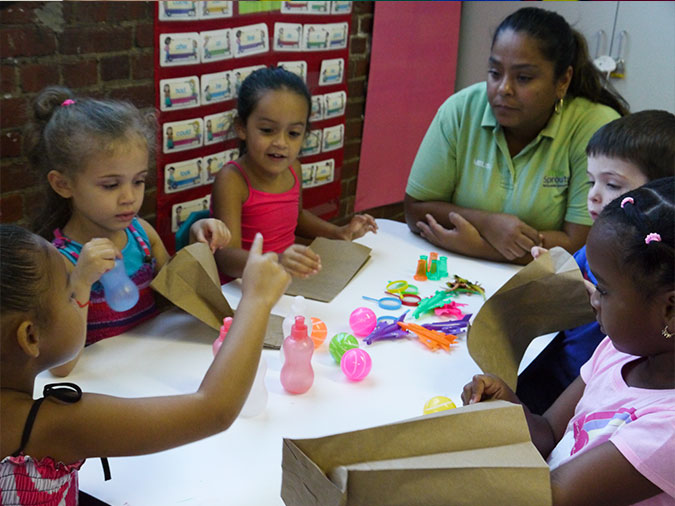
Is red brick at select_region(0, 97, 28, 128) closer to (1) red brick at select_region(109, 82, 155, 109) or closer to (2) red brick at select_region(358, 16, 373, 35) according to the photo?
(1) red brick at select_region(109, 82, 155, 109)

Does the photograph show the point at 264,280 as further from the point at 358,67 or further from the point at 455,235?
the point at 358,67

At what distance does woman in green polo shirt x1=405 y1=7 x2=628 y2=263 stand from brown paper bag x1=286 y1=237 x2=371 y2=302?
31 cm

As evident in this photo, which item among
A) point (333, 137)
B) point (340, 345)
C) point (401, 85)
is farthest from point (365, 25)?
point (340, 345)

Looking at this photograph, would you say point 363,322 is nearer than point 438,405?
No

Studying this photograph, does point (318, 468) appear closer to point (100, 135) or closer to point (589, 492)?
point (589, 492)

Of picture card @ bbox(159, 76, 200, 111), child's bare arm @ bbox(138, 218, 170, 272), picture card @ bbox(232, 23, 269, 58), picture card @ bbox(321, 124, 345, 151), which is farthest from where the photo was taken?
picture card @ bbox(321, 124, 345, 151)

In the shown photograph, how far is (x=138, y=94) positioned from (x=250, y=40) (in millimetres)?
576

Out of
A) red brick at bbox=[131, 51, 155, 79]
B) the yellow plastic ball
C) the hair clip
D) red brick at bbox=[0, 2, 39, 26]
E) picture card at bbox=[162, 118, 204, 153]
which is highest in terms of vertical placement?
red brick at bbox=[0, 2, 39, 26]

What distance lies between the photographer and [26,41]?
73.8 inches

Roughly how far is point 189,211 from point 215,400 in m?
1.61

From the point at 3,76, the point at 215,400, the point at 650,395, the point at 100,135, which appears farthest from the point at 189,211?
the point at 650,395

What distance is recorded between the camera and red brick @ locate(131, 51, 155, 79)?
2.18m

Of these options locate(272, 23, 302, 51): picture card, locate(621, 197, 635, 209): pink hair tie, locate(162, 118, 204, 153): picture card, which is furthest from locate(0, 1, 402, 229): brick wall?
locate(621, 197, 635, 209): pink hair tie

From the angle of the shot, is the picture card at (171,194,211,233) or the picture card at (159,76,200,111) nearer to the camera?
the picture card at (159,76,200,111)
